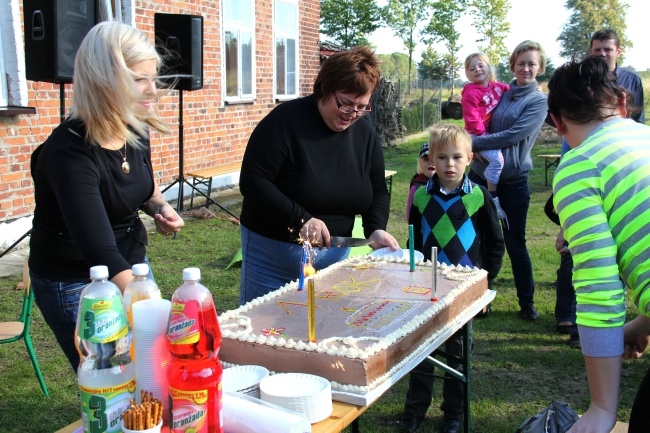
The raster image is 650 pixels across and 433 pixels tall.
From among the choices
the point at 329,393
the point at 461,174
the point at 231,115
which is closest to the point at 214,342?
the point at 329,393

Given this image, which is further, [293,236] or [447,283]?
[293,236]

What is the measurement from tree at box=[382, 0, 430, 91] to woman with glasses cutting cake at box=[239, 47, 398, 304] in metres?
28.3

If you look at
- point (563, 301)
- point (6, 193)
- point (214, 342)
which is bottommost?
point (563, 301)

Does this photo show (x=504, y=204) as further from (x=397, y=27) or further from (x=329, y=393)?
(x=397, y=27)

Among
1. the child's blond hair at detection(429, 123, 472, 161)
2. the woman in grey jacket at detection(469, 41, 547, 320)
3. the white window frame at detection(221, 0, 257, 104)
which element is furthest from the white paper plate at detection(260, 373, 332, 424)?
the white window frame at detection(221, 0, 257, 104)

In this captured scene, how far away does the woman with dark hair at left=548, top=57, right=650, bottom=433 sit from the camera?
164 centimetres

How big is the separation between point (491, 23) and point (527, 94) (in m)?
29.3

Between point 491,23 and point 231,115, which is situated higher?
point 491,23

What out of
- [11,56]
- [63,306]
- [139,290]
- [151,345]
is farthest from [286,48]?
[151,345]

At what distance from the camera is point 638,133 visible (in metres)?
1.76

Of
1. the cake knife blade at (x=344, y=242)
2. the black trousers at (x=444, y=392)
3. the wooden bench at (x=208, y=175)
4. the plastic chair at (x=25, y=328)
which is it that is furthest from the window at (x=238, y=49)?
the cake knife blade at (x=344, y=242)

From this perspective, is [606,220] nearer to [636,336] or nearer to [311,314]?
[636,336]

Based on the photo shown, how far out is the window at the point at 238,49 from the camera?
34.0ft

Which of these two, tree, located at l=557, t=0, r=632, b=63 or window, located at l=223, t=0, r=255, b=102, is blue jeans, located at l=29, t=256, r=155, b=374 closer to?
window, located at l=223, t=0, r=255, b=102
